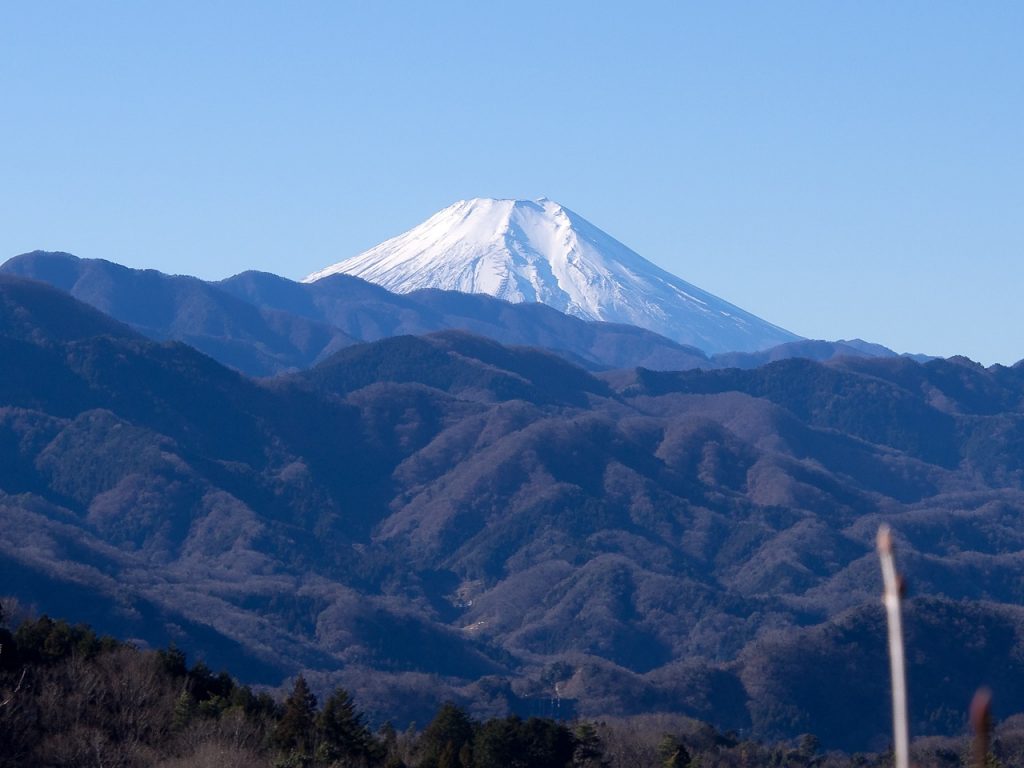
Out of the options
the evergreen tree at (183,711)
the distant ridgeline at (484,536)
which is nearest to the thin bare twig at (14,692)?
the evergreen tree at (183,711)

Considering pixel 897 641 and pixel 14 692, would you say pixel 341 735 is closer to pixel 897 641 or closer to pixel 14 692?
pixel 14 692

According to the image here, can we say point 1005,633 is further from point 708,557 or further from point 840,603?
point 708,557

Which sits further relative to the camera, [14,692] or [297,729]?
[297,729]

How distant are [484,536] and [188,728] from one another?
4330 inches

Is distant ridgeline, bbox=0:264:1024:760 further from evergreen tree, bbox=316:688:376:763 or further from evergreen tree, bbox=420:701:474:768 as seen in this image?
evergreen tree, bbox=316:688:376:763

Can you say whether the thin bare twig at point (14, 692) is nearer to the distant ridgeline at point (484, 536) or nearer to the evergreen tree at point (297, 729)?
the evergreen tree at point (297, 729)

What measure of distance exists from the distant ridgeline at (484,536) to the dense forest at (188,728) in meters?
41.9

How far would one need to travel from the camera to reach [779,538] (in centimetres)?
14100

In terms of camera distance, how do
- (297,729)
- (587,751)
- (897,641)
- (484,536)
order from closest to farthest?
(897,641), (297,729), (587,751), (484,536)

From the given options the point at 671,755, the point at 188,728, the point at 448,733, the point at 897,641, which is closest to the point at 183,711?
the point at 188,728

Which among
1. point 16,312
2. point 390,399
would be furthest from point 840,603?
point 16,312

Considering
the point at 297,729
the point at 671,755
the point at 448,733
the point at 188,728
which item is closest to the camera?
the point at 188,728

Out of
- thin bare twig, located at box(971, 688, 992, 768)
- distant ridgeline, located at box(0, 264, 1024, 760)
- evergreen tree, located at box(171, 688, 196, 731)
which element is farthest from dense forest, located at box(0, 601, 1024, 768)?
distant ridgeline, located at box(0, 264, 1024, 760)

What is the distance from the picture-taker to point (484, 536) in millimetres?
139000
